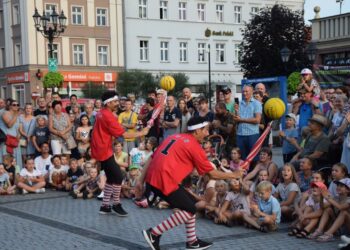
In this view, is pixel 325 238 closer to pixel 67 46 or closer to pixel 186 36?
pixel 67 46

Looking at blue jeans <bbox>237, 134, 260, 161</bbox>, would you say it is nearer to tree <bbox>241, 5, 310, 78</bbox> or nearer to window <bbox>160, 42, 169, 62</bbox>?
tree <bbox>241, 5, 310, 78</bbox>

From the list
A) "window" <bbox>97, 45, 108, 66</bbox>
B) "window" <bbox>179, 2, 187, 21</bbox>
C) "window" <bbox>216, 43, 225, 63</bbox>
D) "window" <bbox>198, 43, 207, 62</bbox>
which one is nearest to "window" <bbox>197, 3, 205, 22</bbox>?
"window" <bbox>179, 2, 187, 21</bbox>

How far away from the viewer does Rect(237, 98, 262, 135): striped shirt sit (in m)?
10.5

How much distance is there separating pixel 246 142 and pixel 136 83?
3925 cm

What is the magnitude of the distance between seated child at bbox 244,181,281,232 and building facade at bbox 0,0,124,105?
136ft

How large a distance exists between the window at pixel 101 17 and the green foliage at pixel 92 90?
6.51 m

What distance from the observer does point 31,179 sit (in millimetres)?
12672

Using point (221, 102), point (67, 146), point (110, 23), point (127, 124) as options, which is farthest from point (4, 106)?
point (110, 23)

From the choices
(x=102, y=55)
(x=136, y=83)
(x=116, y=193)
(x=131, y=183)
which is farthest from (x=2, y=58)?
(x=116, y=193)

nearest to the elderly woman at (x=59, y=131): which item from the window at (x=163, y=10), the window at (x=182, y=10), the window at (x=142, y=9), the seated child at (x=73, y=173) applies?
the seated child at (x=73, y=173)

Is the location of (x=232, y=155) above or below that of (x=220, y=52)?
below

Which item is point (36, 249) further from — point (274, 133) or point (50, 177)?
point (274, 133)

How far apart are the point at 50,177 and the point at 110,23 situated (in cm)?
4109

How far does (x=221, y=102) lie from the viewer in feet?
37.4
